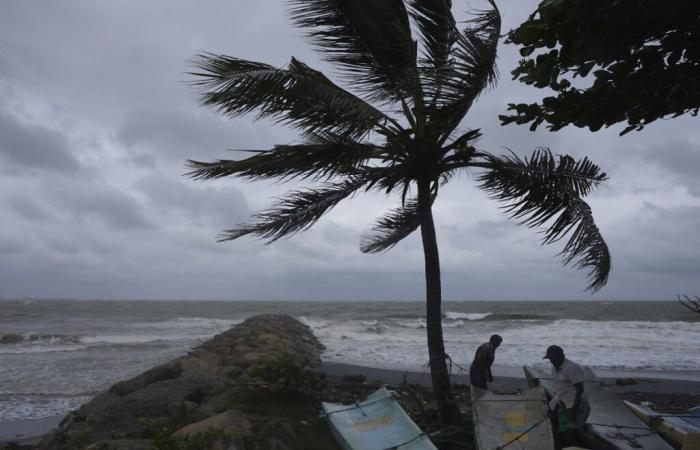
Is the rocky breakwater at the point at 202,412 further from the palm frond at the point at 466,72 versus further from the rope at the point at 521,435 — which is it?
the palm frond at the point at 466,72

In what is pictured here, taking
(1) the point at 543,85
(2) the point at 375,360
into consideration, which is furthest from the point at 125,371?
(1) the point at 543,85

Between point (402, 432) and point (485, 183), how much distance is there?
312 centimetres

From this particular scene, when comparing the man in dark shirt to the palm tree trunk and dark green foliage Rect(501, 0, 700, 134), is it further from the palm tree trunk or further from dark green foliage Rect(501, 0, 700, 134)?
dark green foliage Rect(501, 0, 700, 134)

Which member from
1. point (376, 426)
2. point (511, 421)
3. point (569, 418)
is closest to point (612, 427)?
point (569, 418)

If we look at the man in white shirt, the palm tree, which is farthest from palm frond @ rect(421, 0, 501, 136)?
the man in white shirt

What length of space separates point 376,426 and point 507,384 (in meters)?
6.88

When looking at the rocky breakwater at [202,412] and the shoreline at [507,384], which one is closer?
the rocky breakwater at [202,412]

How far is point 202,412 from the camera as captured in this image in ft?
22.8

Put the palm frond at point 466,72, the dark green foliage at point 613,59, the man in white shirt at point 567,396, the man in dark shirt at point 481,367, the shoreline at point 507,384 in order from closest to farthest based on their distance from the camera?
the dark green foliage at point 613,59, the palm frond at point 466,72, the man in white shirt at point 567,396, the man in dark shirt at point 481,367, the shoreline at point 507,384

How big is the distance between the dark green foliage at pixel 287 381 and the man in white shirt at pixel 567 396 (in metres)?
3.31

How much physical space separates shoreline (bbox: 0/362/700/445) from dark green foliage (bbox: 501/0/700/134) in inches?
229

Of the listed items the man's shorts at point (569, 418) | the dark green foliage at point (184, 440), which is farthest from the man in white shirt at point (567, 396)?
the dark green foliage at point (184, 440)

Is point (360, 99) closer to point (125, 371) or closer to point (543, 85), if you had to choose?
point (543, 85)

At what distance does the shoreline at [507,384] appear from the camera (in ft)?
29.3
